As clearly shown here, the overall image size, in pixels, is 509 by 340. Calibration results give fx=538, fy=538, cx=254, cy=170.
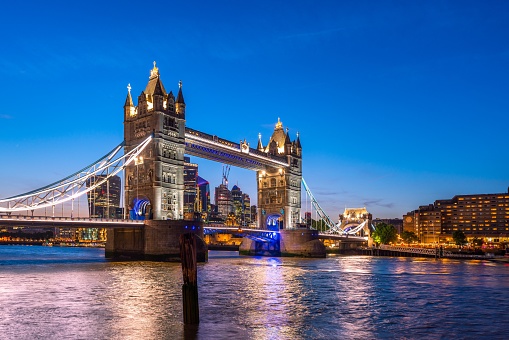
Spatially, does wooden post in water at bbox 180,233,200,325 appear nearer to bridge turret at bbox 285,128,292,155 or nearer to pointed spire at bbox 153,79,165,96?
pointed spire at bbox 153,79,165,96

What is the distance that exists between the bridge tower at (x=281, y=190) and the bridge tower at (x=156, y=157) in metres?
33.5

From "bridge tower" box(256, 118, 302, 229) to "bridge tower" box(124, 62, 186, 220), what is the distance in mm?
33476

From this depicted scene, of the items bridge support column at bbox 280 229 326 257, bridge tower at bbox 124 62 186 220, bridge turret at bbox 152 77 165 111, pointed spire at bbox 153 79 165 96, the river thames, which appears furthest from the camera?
bridge support column at bbox 280 229 326 257

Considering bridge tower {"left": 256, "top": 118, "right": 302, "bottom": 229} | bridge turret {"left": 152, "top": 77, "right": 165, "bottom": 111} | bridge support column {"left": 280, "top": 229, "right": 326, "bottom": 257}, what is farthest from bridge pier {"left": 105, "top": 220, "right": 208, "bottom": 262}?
bridge tower {"left": 256, "top": 118, "right": 302, "bottom": 229}

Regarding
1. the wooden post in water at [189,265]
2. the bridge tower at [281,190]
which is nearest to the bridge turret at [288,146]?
the bridge tower at [281,190]

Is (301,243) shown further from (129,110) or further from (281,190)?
(129,110)

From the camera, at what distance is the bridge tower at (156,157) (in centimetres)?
7125

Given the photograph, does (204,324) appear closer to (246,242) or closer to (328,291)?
(328,291)

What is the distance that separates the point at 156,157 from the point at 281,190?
38706 millimetres

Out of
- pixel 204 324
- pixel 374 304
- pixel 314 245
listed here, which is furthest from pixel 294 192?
pixel 204 324

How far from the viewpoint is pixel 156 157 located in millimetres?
71125

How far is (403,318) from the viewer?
26.2 meters

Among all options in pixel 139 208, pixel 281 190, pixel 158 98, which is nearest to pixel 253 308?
pixel 139 208

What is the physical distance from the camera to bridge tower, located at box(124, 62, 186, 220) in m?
71.2
